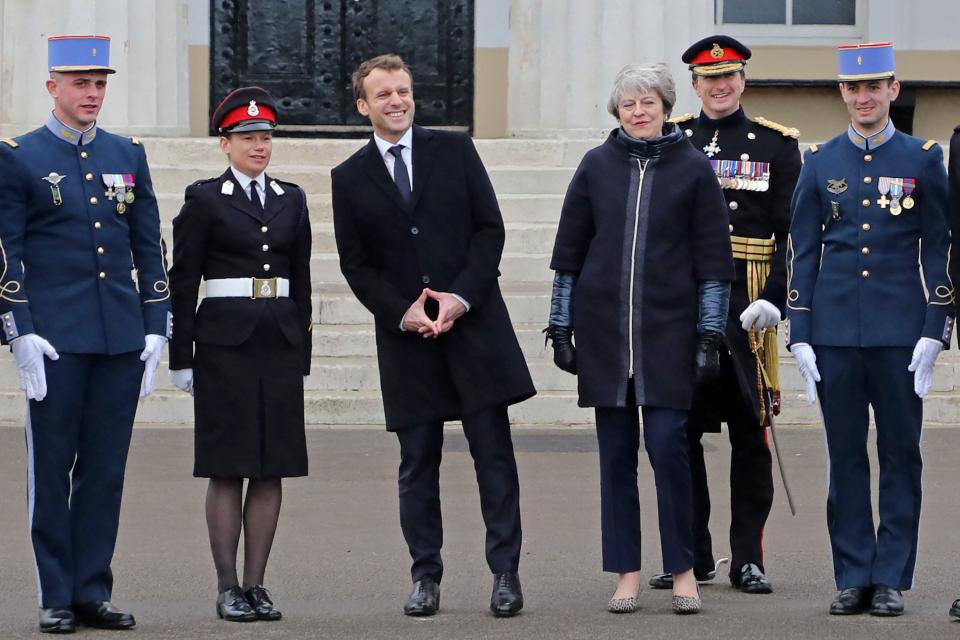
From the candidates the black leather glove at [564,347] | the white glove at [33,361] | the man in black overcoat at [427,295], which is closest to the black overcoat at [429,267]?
the man in black overcoat at [427,295]

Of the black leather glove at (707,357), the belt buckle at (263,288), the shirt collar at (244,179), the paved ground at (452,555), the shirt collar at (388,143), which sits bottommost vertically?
the paved ground at (452,555)

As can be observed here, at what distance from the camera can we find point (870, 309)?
709cm

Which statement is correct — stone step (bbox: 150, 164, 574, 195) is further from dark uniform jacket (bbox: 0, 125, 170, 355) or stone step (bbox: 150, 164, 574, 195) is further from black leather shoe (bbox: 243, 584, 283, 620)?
black leather shoe (bbox: 243, 584, 283, 620)

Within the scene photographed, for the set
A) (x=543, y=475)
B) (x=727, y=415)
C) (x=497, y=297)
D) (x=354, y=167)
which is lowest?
(x=543, y=475)

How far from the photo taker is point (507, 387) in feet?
23.8

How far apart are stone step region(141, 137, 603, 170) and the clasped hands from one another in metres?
6.79

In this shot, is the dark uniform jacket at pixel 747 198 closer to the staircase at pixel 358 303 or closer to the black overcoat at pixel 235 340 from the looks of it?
the black overcoat at pixel 235 340

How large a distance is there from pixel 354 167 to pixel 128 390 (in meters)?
1.14

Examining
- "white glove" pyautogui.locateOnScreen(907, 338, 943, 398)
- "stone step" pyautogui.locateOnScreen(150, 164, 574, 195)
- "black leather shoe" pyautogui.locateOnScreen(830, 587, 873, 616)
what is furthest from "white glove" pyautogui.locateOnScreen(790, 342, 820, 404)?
"stone step" pyautogui.locateOnScreen(150, 164, 574, 195)

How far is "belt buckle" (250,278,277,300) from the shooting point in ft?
23.5

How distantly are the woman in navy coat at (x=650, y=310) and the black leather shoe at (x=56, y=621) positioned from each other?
1850 mm

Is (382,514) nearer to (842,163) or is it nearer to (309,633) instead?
(309,633)

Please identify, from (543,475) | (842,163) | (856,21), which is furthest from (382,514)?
(856,21)

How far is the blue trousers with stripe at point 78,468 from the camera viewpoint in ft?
22.4
